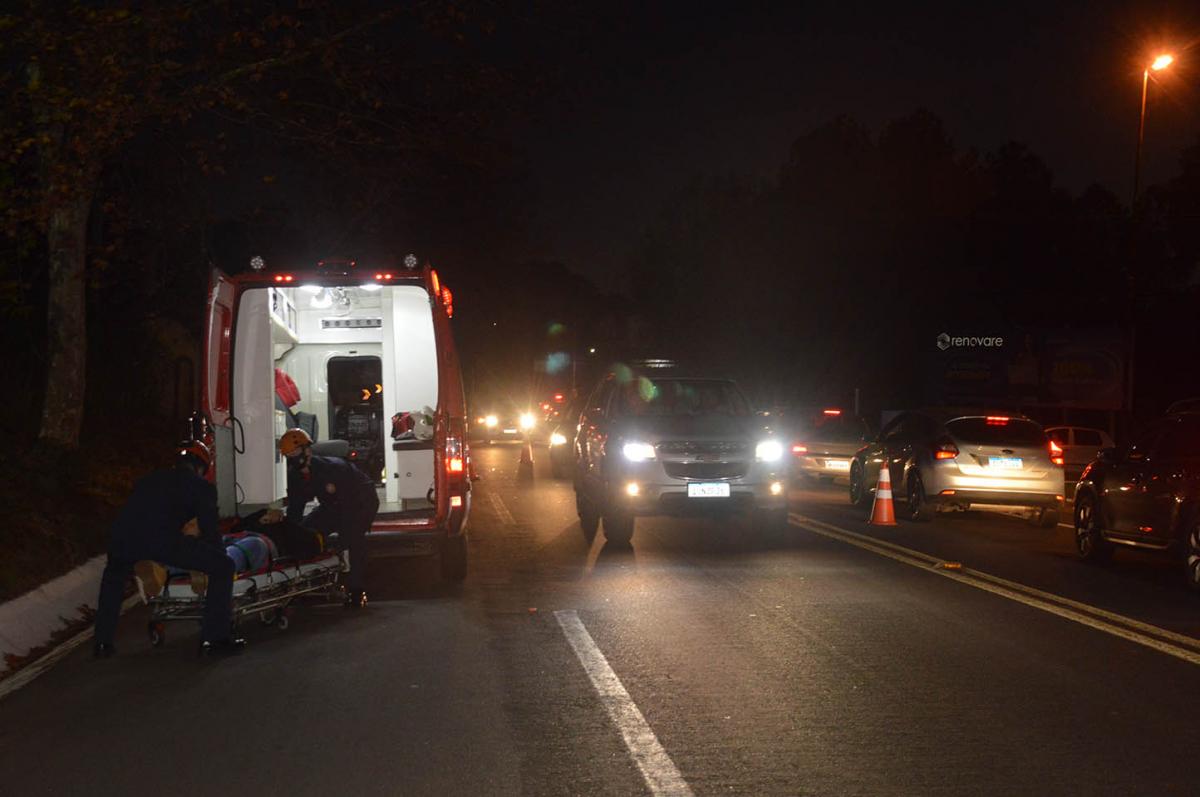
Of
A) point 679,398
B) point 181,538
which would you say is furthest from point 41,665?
point 679,398

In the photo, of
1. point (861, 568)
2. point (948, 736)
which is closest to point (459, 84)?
point (861, 568)

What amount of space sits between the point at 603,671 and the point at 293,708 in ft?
6.35

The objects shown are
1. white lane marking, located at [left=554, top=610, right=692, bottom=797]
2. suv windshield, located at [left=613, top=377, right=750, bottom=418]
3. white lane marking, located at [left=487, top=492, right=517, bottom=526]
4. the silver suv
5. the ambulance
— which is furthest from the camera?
white lane marking, located at [left=487, top=492, right=517, bottom=526]

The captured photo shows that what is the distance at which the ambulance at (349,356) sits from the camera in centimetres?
1134

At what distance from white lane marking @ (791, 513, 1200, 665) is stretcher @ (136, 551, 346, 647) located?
5.69 metres

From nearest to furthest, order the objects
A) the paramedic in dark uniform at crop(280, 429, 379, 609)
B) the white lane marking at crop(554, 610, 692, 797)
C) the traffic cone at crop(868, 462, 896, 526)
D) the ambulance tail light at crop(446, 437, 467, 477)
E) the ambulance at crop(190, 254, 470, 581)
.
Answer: the white lane marking at crop(554, 610, 692, 797), the paramedic in dark uniform at crop(280, 429, 379, 609), the ambulance at crop(190, 254, 470, 581), the ambulance tail light at crop(446, 437, 467, 477), the traffic cone at crop(868, 462, 896, 526)

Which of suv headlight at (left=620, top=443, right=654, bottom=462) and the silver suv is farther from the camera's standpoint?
the silver suv

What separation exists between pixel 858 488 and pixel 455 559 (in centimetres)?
1062

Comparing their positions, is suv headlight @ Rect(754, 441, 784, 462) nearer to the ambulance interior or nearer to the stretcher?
the ambulance interior

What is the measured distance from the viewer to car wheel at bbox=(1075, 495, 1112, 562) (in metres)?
13.8

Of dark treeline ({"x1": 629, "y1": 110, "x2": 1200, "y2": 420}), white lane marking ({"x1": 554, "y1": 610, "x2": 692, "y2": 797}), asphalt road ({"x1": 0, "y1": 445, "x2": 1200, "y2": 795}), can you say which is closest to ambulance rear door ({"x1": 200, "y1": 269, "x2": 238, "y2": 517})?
asphalt road ({"x1": 0, "y1": 445, "x2": 1200, "y2": 795})

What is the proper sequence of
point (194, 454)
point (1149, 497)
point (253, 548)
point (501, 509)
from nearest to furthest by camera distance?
point (194, 454) < point (253, 548) < point (1149, 497) < point (501, 509)

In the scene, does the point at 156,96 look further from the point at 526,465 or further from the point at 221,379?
the point at 526,465

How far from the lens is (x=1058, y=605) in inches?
425
